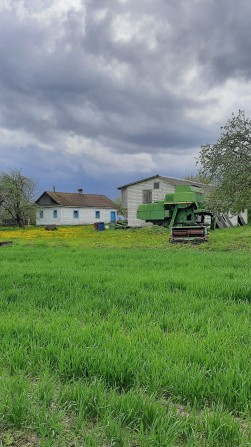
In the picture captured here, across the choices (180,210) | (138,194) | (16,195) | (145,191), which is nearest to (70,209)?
(16,195)

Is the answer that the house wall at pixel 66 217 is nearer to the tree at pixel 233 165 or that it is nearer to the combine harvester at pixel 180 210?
the combine harvester at pixel 180 210

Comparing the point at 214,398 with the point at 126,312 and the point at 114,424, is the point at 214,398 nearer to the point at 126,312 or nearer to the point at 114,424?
the point at 114,424

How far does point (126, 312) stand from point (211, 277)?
3.60m

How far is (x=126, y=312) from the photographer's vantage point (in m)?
5.37

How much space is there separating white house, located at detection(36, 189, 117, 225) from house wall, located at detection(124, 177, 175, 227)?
50.3 feet

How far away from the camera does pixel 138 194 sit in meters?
42.0

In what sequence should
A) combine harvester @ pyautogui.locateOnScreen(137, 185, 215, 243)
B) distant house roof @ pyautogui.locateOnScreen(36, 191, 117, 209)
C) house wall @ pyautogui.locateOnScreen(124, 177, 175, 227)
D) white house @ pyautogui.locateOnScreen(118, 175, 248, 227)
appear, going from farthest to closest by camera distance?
1. distant house roof @ pyautogui.locateOnScreen(36, 191, 117, 209)
2. house wall @ pyautogui.locateOnScreen(124, 177, 175, 227)
3. white house @ pyautogui.locateOnScreen(118, 175, 248, 227)
4. combine harvester @ pyautogui.locateOnScreen(137, 185, 215, 243)

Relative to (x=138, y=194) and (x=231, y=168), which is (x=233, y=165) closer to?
(x=231, y=168)

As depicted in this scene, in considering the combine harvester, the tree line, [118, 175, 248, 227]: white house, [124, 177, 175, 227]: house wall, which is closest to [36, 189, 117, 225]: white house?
[118, 175, 248, 227]: white house

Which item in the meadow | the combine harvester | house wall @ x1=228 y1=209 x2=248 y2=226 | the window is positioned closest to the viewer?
the meadow

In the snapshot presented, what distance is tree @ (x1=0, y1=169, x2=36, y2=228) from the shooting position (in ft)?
151

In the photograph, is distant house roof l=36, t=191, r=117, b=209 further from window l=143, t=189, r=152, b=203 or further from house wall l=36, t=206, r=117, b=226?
window l=143, t=189, r=152, b=203

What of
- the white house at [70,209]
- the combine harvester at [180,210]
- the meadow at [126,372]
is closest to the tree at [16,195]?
the white house at [70,209]

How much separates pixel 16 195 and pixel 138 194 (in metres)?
17.1
